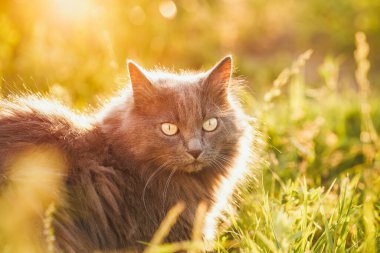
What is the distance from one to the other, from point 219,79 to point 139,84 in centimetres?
47

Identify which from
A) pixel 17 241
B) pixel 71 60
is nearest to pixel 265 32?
pixel 71 60

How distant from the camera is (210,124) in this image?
8.58ft

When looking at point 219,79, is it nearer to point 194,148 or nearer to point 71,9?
point 194,148

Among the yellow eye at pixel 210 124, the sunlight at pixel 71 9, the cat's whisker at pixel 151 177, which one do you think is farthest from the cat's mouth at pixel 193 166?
the sunlight at pixel 71 9

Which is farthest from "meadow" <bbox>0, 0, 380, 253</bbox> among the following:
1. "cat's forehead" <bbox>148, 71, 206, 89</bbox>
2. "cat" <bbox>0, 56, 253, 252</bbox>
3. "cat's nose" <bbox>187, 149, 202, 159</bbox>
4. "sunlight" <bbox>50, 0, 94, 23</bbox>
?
"cat's forehead" <bbox>148, 71, 206, 89</bbox>

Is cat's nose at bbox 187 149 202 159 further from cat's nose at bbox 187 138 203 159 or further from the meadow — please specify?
the meadow

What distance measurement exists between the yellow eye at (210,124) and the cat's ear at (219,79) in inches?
6.4

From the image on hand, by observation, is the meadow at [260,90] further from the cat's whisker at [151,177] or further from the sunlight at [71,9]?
the cat's whisker at [151,177]

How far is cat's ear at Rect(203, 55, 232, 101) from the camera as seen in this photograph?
8.84 ft

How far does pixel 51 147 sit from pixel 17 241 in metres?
0.53

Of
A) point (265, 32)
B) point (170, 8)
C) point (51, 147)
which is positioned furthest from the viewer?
point (265, 32)

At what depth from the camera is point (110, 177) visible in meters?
2.37

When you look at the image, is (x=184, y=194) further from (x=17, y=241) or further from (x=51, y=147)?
(x=17, y=241)

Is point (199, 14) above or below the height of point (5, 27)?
above
